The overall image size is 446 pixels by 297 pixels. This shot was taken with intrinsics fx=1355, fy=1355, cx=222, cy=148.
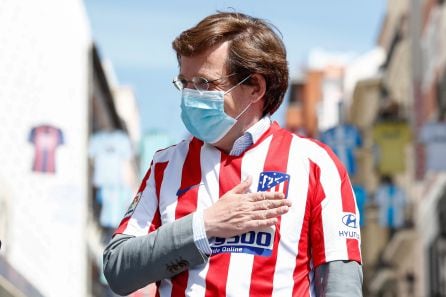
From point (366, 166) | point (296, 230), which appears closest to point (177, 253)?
point (296, 230)

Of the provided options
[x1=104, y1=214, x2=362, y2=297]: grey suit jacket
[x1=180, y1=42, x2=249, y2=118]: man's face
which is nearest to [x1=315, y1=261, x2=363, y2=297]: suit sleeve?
[x1=104, y1=214, x2=362, y2=297]: grey suit jacket

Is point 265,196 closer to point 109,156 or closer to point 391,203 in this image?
point 109,156

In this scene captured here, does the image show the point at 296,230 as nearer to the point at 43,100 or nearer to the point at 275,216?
the point at 275,216

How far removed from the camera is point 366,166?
55.6m

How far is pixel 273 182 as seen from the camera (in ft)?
12.4

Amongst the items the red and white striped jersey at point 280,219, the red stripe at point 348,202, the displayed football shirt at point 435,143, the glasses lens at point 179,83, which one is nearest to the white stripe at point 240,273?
the red and white striped jersey at point 280,219

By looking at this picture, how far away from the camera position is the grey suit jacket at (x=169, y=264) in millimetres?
3707

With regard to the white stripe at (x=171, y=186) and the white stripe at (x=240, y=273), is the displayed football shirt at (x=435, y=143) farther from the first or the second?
the white stripe at (x=240, y=273)

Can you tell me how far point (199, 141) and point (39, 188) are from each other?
22.3 meters

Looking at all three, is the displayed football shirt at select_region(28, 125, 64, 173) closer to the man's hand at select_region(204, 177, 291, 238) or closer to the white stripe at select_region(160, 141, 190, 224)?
the white stripe at select_region(160, 141, 190, 224)

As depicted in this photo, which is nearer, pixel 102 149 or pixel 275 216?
pixel 275 216

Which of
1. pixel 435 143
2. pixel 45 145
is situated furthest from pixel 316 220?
pixel 435 143

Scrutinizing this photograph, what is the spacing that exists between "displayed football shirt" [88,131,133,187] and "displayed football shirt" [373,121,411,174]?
19.5 feet

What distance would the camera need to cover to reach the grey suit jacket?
371 cm
